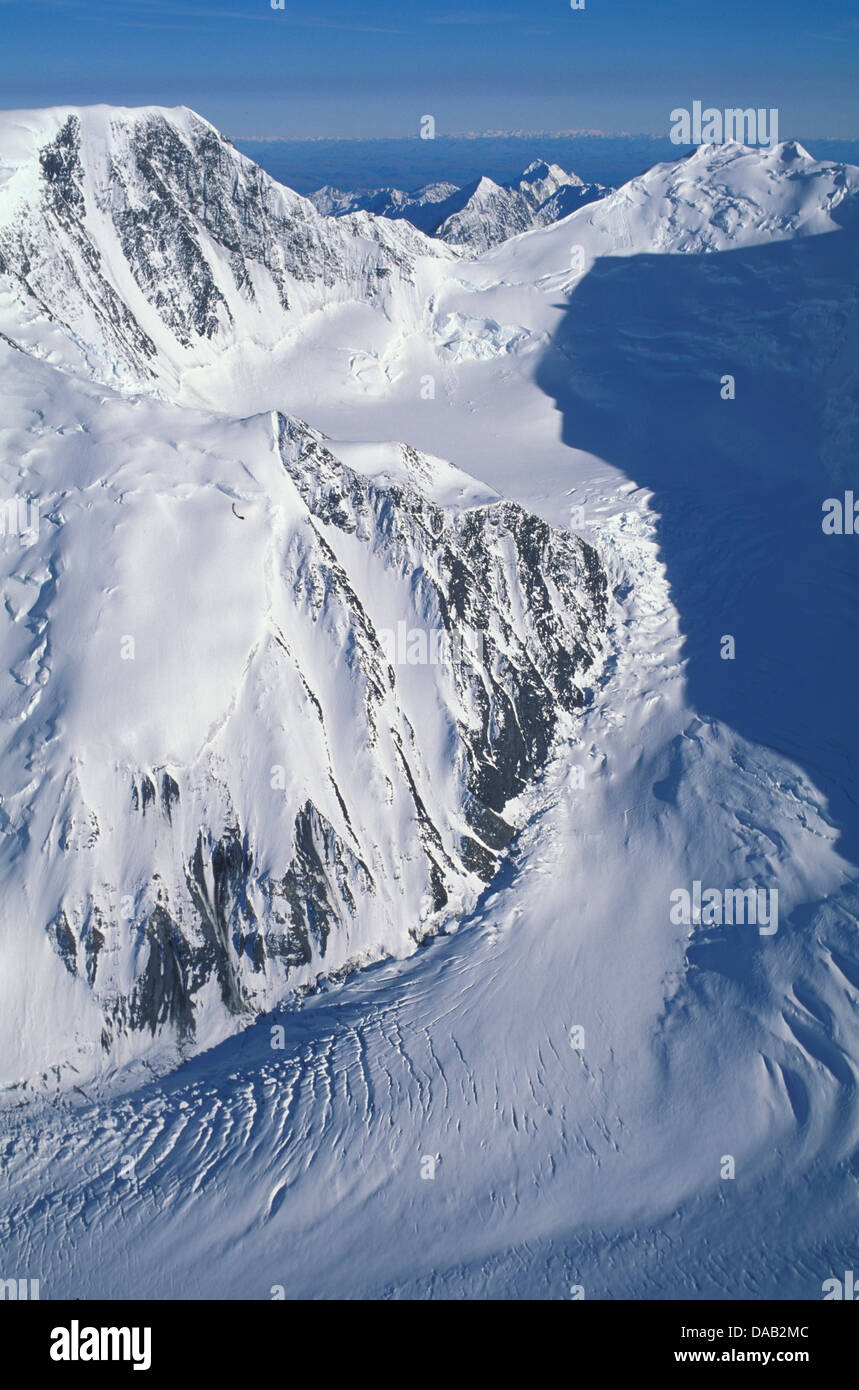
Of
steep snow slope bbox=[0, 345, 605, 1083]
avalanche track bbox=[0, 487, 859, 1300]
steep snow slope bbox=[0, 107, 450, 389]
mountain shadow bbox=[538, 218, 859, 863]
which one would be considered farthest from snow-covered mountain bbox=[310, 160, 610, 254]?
avalanche track bbox=[0, 487, 859, 1300]

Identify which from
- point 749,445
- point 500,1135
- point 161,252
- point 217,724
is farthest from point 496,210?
point 500,1135

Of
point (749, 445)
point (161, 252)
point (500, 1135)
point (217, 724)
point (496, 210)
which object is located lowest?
point (500, 1135)

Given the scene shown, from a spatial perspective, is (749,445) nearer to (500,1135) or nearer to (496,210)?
(500,1135)

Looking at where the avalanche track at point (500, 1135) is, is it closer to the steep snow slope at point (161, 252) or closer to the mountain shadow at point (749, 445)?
the mountain shadow at point (749, 445)

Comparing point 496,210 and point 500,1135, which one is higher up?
point 496,210

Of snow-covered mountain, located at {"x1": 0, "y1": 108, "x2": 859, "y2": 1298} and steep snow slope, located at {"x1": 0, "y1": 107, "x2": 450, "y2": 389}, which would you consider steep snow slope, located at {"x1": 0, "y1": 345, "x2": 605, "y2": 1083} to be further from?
steep snow slope, located at {"x1": 0, "y1": 107, "x2": 450, "y2": 389}

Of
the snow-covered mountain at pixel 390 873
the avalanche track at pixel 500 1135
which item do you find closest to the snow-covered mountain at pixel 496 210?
the snow-covered mountain at pixel 390 873

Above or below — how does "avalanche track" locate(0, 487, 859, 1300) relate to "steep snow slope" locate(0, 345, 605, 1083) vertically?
below

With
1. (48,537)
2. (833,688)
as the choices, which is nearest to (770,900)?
(833,688)
